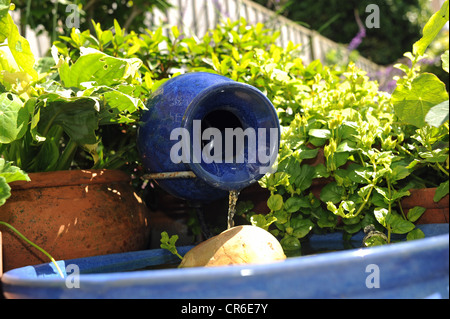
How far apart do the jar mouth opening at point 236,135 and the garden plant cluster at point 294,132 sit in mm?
119

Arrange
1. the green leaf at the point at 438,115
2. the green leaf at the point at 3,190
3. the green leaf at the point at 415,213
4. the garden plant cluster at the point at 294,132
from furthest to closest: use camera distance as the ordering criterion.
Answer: the green leaf at the point at 415,213, the garden plant cluster at the point at 294,132, the green leaf at the point at 3,190, the green leaf at the point at 438,115

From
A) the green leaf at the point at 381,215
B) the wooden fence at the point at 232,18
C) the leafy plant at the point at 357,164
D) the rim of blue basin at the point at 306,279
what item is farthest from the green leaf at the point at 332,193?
the wooden fence at the point at 232,18

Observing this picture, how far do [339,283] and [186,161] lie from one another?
637 millimetres

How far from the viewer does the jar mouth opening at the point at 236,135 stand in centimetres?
131

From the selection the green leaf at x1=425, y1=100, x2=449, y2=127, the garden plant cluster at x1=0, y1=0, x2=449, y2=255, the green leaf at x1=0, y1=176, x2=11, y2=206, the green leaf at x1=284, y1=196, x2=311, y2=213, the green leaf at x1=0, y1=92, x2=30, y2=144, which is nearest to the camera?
the green leaf at x1=425, y1=100, x2=449, y2=127

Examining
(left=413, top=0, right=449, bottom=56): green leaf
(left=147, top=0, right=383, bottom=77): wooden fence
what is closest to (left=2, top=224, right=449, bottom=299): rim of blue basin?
(left=413, top=0, right=449, bottom=56): green leaf

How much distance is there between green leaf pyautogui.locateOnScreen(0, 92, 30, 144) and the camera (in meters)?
1.15

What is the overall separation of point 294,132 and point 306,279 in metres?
0.89

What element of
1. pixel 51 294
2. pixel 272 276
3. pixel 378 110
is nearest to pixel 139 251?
pixel 51 294

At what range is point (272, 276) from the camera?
0.76 metres

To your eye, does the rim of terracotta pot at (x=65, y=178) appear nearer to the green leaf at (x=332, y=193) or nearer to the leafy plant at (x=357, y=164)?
the leafy plant at (x=357, y=164)

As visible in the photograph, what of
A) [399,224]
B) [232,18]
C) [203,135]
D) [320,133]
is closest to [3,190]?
[203,135]

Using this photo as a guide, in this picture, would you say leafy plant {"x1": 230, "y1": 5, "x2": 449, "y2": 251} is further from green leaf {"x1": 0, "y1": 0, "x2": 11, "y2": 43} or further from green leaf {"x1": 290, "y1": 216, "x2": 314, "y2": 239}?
green leaf {"x1": 0, "y1": 0, "x2": 11, "y2": 43}

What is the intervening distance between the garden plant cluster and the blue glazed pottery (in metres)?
0.11
